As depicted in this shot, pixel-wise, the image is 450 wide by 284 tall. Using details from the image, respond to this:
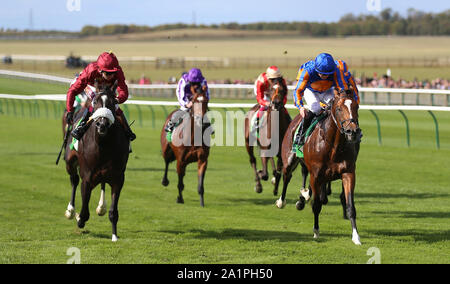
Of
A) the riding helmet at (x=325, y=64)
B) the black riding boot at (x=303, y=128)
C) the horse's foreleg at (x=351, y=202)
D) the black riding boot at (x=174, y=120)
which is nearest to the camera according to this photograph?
the horse's foreleg at (x=351, y=202)

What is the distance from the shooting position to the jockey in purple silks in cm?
1148

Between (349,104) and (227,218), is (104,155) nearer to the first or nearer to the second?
(227,218)

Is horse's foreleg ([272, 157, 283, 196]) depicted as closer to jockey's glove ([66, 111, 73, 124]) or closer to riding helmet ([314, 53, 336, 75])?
riding helmet ([314, 53, 336, 75])

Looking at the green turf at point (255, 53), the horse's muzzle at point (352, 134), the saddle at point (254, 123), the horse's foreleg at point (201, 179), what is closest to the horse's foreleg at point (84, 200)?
the horse's muzzle at point (352, 134)

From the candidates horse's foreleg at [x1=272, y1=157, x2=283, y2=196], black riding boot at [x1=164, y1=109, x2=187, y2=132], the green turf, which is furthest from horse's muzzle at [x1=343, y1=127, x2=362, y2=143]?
the green turf

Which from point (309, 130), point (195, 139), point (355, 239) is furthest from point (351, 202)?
point (195, 139)

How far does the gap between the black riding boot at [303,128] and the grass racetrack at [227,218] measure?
101 cm

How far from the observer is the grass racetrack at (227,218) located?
7.79m

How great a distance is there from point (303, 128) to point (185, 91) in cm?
291

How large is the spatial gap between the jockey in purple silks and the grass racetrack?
1.22 meters

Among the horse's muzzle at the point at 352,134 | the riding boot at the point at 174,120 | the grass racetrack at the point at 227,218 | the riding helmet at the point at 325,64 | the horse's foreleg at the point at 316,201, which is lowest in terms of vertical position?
the grass racetrack at the point at 227,218

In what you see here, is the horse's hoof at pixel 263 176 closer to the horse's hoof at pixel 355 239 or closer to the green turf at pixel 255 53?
the horse's hoof at pixel 355 239
